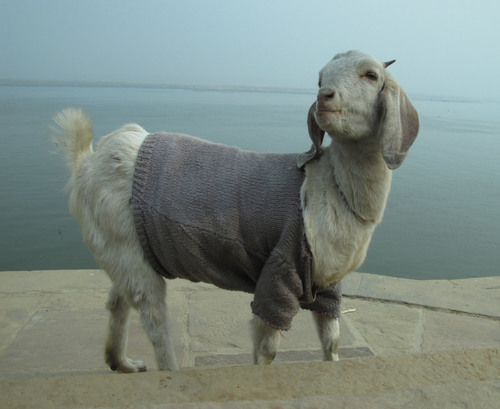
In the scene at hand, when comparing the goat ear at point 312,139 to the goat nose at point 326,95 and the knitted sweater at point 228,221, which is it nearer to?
the knitted sweater at point 228,221

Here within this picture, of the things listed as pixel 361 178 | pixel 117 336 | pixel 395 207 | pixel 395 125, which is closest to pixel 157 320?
pixel 117 336

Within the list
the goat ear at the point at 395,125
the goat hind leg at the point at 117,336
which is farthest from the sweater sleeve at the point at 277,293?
the goat hind leg at the point at 117,336

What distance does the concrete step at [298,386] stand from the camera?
5.66 ft

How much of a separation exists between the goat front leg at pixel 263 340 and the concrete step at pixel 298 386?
34 cm

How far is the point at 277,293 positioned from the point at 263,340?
1.05 feet

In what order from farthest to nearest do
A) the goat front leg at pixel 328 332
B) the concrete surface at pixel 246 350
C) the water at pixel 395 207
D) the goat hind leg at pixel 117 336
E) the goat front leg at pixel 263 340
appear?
the water at pixel 395 207 → the goat hind leg at pixel 117 336 → the goat front leg at pixel 328 332 → the goat front leg at pixel 263 340 → the concrete surface at pixel 246 350

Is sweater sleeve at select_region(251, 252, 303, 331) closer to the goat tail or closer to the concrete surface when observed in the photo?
the concrete surface

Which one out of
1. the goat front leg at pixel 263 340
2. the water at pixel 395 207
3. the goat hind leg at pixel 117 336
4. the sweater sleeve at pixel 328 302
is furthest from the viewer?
the water at pixel 395 207

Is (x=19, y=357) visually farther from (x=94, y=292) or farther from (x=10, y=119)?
(x=10, y=119)

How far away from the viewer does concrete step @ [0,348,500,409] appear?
5.66 ft

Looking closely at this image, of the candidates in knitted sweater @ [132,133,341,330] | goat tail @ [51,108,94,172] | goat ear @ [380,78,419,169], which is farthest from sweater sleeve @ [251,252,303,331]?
goat tail @ [51,108,94,172]

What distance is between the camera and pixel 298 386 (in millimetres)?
1942

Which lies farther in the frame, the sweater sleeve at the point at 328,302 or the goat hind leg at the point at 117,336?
the goat hind leg at the point at 117,336

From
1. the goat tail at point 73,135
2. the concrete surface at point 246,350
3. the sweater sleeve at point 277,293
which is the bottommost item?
the concrete surface at point 246,350
